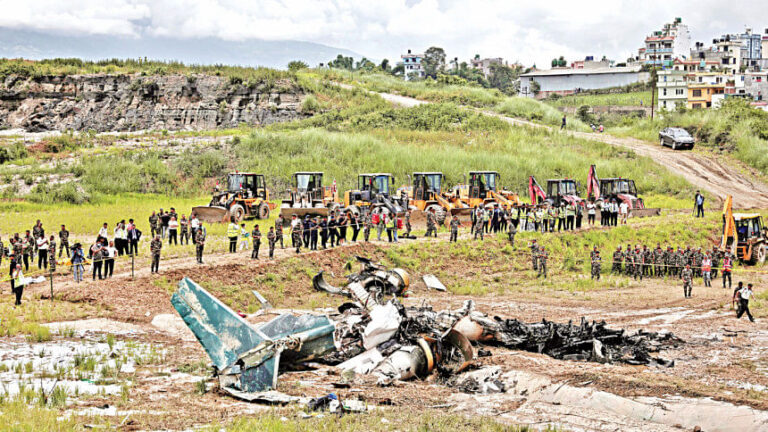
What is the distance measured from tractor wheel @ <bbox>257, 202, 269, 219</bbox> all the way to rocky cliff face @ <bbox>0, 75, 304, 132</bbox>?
33.9 m

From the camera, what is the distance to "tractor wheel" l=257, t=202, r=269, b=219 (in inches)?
1277

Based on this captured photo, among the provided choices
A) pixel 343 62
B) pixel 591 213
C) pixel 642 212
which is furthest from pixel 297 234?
pixel 343 62

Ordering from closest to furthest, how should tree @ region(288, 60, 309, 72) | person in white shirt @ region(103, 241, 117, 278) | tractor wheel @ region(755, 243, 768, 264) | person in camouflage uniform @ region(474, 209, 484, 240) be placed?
person in white shirt @ region(103, 241, 117, 278) → tractor wheel @ region(755, 243, 768, 264) → person in camouflage uniform @ region(474, 209, 484, 240) → tree @ region(288, 60, 309, 72)

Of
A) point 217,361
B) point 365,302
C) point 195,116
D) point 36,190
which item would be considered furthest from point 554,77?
point 217,361

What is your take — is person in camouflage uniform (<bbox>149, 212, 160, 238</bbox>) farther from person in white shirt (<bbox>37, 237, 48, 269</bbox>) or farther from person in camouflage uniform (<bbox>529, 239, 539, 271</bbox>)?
person in camouflage uniform (<bbox>529, 239, 539, 271</bbox>)

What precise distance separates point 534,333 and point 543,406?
4.27 meters

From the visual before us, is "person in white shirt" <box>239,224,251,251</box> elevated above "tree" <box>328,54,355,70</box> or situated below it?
below

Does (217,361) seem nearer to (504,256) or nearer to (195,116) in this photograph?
(504,256)

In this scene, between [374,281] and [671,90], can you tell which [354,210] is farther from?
[671,90]

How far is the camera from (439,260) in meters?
26.0

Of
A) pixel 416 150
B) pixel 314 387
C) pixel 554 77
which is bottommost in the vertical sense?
pixel 314 387

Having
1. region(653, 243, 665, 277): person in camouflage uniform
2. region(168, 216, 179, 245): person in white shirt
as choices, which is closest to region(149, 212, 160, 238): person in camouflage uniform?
region(168, 216, 179, 245): person in white shirt

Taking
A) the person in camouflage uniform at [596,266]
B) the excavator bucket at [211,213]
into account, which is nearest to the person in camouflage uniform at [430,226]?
the person in camouflage uniform at [596,266]

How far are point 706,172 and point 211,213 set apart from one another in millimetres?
33309
